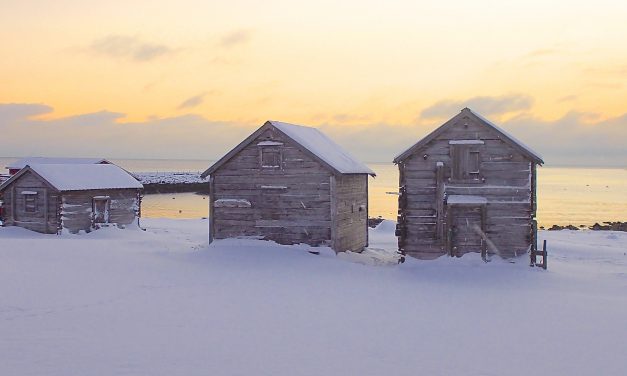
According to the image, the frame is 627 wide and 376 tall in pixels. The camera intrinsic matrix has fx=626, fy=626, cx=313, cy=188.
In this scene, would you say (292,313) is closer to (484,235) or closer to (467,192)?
(484,235)

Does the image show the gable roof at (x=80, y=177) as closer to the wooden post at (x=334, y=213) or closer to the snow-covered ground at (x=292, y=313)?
the snow-covered ground at (x=292, y=313)

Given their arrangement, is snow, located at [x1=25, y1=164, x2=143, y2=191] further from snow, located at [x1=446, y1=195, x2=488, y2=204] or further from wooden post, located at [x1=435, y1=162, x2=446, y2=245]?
snow, located at [x1=446, y1=195, x2=488, y2=204]

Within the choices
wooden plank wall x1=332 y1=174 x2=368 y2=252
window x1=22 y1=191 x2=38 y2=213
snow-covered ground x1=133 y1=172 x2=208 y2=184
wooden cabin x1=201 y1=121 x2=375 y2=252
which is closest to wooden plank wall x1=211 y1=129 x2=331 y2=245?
wooden cabin x1=201 y1=121 x2=375 y2=252

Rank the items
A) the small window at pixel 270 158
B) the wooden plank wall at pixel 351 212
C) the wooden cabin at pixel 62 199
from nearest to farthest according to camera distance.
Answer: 1. the wooden plank wall at pixel 351 212
2. the small window at pixel 270 158
3. the wooden cabin at pixel 62 199

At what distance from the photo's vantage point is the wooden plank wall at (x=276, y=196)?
85.5 ft

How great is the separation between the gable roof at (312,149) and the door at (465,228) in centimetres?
496

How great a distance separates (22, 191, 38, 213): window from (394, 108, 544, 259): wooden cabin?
22.2 m

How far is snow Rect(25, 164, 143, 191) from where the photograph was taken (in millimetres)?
35344

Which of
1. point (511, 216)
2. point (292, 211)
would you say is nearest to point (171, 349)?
point (292, 211)

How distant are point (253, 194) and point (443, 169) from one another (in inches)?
316

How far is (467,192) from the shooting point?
80.5 feet

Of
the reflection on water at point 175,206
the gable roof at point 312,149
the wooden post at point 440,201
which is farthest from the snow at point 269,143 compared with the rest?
the reflection on water at point 175,206

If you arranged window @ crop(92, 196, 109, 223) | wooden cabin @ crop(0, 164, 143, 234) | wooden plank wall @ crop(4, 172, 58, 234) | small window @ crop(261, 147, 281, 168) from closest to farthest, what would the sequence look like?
small window @ crop(261, 147, 281, 168) → wooden cabin @ crop(0, 164, 143, 234) → wooden plank wall @ crop(4, 172, 58, 234) → window @ crop(92, 196, 109, 223)

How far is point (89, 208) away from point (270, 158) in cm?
1499
